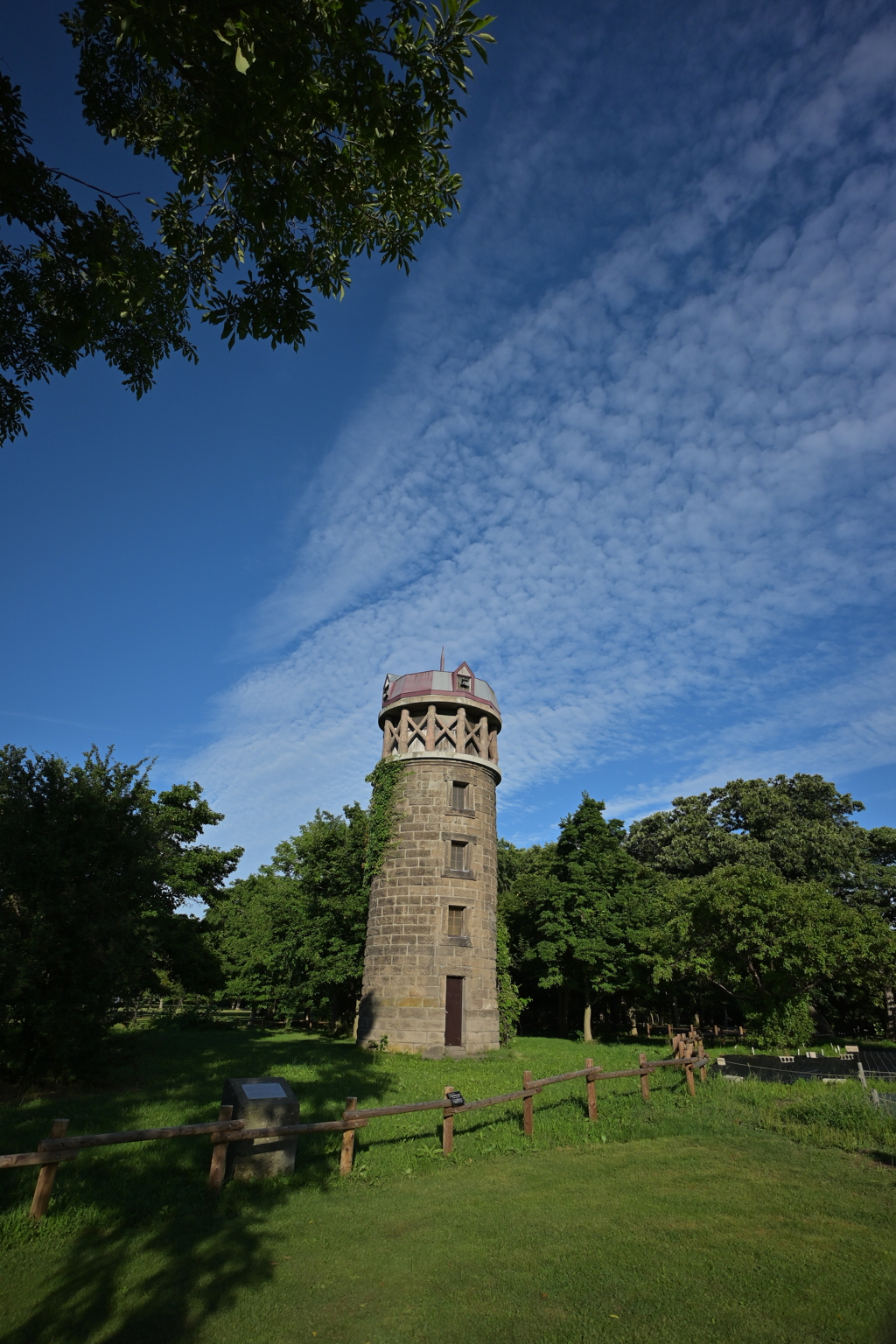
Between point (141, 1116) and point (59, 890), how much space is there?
542 cm

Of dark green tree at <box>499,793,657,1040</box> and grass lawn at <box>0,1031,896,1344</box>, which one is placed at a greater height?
dark green tree at <box>499,793,657,1040</box>

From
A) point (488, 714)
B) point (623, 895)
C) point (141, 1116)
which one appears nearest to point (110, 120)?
point (141, 1116)

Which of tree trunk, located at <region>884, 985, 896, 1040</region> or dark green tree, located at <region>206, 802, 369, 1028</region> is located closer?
dark green tree, located at <region>206, 802, 369, 1028</region>

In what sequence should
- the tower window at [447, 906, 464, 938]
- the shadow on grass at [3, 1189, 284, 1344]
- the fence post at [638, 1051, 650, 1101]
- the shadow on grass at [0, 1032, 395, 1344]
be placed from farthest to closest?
the tower window at [447, 906, 464, 938] < the fence post at [638, 1051, 650, 1101] < the shadow on grass at [0, 1032, 395, 1344] < the shadow on grass at [3, 1189, 284, 1344]

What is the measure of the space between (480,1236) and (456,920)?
1770cm

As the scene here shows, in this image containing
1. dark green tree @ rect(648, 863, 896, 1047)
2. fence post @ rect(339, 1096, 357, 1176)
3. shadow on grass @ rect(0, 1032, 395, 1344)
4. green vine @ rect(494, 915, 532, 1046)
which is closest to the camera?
shadow on grass @ rect(0, 1032, 395, 1344)

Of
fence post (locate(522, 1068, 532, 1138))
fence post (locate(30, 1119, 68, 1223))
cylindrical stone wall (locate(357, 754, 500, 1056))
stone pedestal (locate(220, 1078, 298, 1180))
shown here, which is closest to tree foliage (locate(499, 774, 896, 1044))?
cylindrical stone wall (locate(357, 754, 500, 1056))

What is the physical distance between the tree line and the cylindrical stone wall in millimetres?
1279

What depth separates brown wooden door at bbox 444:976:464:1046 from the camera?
22.5 meters

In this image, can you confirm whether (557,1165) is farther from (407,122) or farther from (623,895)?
(623,895)

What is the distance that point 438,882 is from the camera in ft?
78.5

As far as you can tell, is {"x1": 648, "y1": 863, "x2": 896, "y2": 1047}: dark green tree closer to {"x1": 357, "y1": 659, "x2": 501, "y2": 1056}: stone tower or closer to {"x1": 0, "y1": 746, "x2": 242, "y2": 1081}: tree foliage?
{"x1": 357, "y1": 659, "x2": 501, "y2": 1056}: stone tower

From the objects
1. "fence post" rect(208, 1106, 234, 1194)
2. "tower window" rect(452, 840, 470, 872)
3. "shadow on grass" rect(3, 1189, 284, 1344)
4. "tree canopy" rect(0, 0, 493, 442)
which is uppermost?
"tree canopy" rect(0, 0, 493, 442)

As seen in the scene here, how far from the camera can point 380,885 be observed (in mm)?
24750
